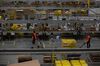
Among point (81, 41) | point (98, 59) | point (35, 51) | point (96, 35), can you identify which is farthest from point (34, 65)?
point (96, 35)

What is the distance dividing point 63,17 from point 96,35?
175 inches

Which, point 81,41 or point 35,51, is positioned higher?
point 35,51

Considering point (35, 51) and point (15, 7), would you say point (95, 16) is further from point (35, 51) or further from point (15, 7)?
point (35, 51)


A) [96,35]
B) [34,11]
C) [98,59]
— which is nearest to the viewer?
[98,59]

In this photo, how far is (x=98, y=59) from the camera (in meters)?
8.24

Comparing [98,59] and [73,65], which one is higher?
[73,65]

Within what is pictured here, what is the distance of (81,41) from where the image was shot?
44.7 feet

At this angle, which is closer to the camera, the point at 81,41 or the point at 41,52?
the point at 41,52

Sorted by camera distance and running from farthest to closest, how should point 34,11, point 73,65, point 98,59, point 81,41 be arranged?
point 81,41 < point 34,11 < point 98,59 < point 73,65

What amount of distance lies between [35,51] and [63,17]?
5.92 metres

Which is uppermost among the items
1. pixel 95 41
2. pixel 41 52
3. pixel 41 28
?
pixel 41 52

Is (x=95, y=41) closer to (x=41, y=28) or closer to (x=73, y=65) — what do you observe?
(x=41, y=28)

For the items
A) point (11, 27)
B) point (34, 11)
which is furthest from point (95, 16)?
point (11, 27)

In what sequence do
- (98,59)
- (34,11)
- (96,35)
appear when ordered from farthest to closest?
(96,35), (34,11), (98,59)
